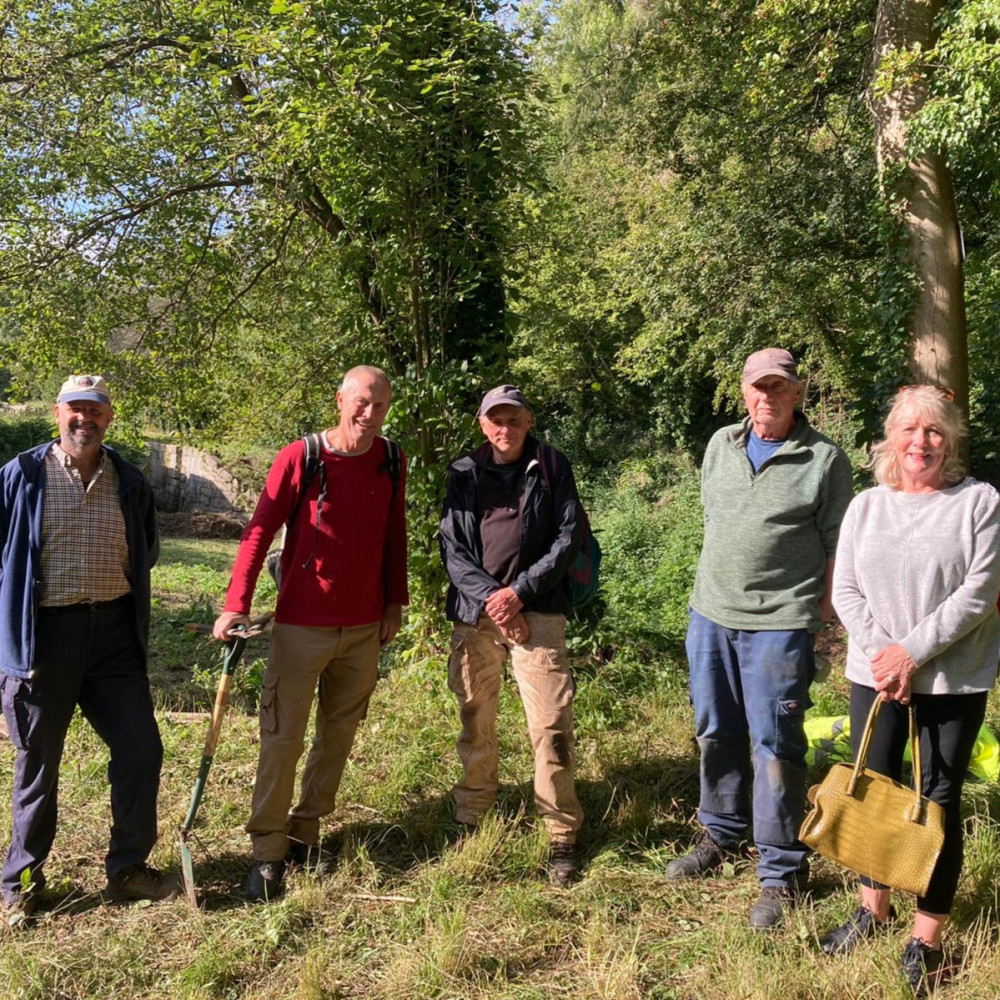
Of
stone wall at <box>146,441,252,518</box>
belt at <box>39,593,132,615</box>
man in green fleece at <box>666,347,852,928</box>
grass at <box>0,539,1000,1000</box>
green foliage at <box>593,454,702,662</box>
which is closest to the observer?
grass at <box>0,539,1000,1000</box>

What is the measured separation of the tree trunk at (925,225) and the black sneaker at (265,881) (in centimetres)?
598

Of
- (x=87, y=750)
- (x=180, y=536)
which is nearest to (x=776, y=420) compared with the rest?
(x=87, y=750)

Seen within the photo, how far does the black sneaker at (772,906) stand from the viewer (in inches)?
113

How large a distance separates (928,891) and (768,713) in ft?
2.38

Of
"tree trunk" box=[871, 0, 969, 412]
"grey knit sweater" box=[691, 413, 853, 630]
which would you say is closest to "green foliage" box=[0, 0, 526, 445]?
"grey knit sweater" box=[691, 413, 853, 630]

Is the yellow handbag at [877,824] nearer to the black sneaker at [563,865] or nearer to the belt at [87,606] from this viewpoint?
the black sneaker at [563,865]

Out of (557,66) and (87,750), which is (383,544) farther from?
(557,66)

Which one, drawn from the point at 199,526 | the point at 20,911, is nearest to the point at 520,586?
the point at 20,911

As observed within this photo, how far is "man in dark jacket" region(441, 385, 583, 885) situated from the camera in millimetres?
3283

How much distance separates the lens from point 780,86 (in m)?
9.02

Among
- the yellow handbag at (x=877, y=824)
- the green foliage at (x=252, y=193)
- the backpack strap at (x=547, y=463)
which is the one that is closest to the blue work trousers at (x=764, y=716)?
the yellow handbag at (x=877, y=824)

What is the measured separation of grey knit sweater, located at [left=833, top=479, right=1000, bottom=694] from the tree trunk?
4.55m

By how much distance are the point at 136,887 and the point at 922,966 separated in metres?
2.80

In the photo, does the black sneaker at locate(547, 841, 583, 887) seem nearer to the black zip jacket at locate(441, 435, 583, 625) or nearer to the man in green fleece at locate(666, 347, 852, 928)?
the man in green fleece at locate(666, 347, 852, 928)
